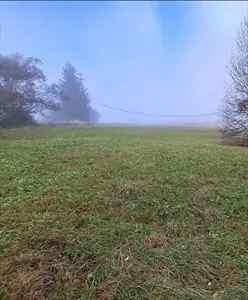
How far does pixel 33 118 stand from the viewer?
80.9 feet

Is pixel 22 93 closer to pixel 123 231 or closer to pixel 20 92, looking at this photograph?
pixel 20 92

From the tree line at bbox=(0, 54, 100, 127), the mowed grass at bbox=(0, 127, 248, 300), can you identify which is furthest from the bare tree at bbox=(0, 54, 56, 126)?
the mowed grass at bbox=(0, 127, 248, 300)

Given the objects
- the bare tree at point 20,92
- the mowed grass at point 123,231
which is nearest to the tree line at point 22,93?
the bare tree at point 20,92

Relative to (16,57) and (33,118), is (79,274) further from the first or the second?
(16,57)

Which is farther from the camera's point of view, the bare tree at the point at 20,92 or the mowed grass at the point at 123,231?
the bare tree at the point at 20,92

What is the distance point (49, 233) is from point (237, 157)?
510 centimetres

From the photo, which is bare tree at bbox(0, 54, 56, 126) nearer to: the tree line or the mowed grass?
the tree line

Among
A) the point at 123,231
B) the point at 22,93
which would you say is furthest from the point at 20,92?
the point at 123,231

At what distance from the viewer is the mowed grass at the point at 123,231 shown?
110 inches

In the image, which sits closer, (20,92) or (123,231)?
(123,231)

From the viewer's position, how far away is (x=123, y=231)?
139 inches

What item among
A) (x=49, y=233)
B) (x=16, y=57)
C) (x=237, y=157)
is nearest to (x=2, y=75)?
(x=16, y=57)

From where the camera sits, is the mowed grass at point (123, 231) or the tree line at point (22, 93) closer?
the mowed grass at point (123, 231)

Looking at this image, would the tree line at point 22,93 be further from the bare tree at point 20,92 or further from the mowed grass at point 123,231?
the mowed grass at point 123,231
